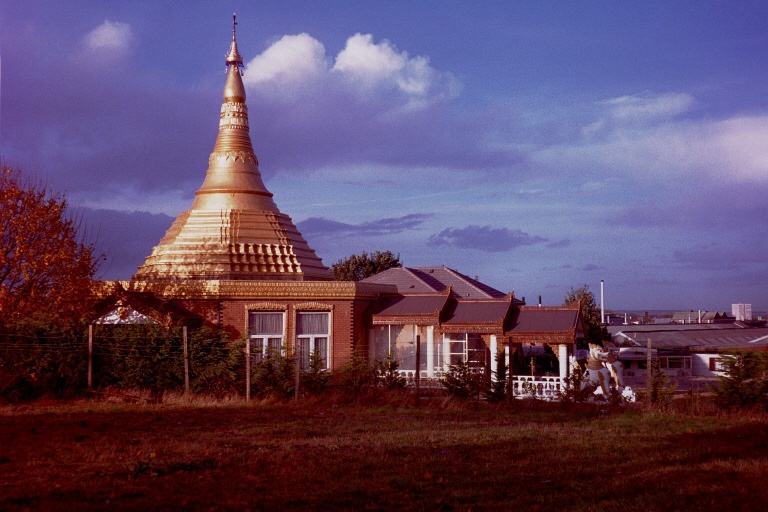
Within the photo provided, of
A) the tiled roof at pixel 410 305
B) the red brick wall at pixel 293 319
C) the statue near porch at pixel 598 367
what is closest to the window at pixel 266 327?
the red brick wall at pixel 293 319

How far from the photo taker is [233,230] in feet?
105

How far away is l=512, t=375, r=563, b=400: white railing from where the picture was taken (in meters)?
25.4

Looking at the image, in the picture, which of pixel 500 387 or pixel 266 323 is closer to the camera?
pixel 500 387

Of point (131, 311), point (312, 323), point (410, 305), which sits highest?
point (410, 305)

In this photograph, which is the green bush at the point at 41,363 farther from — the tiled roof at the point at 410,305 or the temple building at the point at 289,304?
the tiled roof at the point at 410,305

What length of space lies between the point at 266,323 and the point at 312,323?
154cm

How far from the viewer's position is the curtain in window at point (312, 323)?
2905 centimetres

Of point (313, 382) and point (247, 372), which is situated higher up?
point (247, 372)

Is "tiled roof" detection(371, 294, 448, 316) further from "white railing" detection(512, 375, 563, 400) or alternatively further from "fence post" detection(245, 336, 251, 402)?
"fence post" detection(245, 336, 251, 402)

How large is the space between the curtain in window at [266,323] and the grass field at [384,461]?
31.3ft

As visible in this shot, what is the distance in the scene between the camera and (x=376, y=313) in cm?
3002

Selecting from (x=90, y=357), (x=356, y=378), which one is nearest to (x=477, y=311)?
(x=356, y=378)

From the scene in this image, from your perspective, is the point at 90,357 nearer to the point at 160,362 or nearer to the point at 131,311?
the point at 160,362

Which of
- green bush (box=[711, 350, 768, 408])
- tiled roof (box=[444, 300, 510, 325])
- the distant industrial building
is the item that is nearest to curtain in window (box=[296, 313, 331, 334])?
tiled roof (box=[444, 300, 510, 325])
